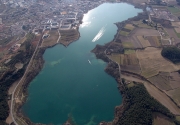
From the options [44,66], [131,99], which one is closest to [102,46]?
[44,66]

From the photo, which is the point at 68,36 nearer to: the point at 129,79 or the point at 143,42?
the point at 143,42

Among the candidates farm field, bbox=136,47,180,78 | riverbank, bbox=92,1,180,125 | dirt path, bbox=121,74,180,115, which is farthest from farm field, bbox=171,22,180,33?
dirt path, bbox=121,74,180,115

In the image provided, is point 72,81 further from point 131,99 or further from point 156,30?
point 156,30

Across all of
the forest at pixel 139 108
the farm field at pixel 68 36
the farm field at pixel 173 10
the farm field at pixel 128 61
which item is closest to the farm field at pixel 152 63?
the farm field at pixel 128 61

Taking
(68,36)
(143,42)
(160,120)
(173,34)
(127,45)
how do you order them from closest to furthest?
(160,120), (127,45), (143,42), (68,36), (173,34)

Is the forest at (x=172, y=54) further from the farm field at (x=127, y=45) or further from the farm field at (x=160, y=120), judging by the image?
the farm field at (x=160, y=120)

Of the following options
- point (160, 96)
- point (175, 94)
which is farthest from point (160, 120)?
point (175, 94)
